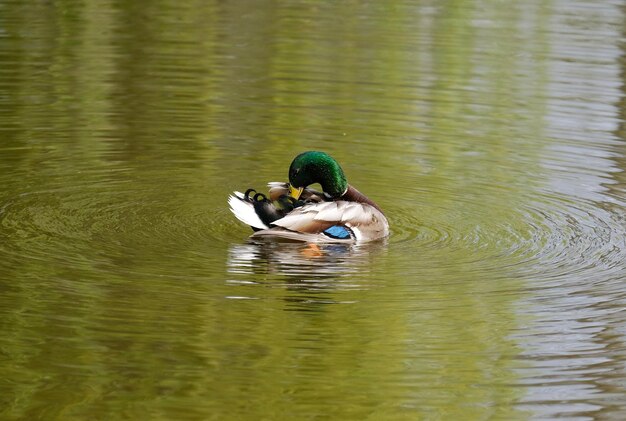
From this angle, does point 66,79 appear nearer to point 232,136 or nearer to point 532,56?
point 232,136

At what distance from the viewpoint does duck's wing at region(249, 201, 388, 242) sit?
9.84 meters

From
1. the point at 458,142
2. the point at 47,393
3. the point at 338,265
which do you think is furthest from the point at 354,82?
the point at 47,393

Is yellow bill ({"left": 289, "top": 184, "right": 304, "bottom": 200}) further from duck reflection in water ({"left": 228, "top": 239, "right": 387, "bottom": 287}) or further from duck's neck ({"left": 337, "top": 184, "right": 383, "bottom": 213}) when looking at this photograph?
duck reflection in water ({"left": 228, "top": 239, "right": 387, "bottom": 287})

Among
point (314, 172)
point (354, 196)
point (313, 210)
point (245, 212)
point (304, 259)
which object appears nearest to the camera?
point (304, 259)

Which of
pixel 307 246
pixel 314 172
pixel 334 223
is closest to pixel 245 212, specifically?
pixel 307 246

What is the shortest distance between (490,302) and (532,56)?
11438 millimetres

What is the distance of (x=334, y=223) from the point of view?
33.1ft

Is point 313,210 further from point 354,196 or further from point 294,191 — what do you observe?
point 354,196

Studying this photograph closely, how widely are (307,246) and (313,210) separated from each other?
0.31 meters

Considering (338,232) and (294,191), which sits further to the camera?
(294,191)

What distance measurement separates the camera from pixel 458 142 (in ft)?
45.8

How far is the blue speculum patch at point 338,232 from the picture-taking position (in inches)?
395

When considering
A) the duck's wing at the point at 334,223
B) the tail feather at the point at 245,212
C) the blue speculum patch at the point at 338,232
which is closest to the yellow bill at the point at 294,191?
the duck's wing at the point at 334,223

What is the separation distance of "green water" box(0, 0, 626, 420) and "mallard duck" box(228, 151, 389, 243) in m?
0.17
